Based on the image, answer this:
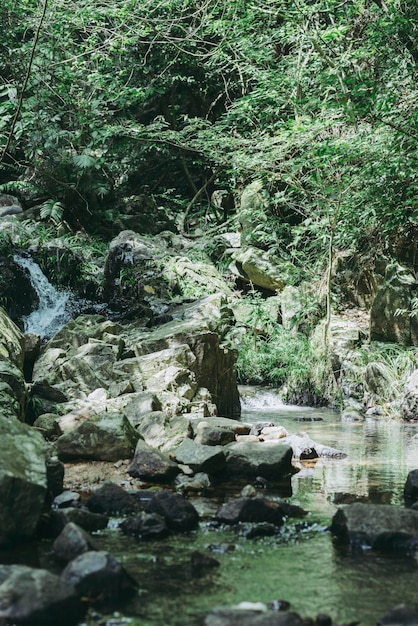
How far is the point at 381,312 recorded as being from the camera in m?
11.6

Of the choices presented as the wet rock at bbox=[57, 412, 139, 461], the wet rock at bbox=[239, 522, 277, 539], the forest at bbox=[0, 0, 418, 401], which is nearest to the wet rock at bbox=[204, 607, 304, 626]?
the wet rock at bbox=[239, 522, 277, 539]

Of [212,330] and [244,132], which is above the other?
[244,132]

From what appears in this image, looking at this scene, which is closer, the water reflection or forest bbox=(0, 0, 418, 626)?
forest bbox=(0, 0, 418, 626)

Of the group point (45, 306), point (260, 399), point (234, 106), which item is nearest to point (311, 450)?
point (260, 399)

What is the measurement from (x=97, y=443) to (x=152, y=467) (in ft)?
2.54

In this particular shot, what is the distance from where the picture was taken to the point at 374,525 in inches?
134

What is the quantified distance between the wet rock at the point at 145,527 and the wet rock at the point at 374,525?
93 centimetres

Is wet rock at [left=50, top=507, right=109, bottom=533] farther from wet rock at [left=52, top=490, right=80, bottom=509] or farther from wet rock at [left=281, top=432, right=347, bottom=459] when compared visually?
wet rock at [left=281, top=432, right=347, bottom=459]

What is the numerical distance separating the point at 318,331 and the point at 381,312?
1.17 m

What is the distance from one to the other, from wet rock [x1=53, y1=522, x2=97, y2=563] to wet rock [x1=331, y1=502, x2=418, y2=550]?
4.31 feet

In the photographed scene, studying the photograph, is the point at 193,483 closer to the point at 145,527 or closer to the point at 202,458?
the point at 202,458

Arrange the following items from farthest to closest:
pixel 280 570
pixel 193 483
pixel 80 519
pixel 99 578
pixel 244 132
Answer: pixel 244 132 → pixel 193 483 → pixel 80 519 → pixel 280 570 → pixel 99 578

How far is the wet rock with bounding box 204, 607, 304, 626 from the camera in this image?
224 centimetres

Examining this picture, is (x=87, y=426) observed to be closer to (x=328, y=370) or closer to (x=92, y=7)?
(x=328, y=370)
